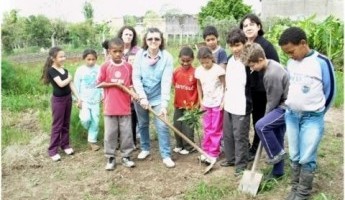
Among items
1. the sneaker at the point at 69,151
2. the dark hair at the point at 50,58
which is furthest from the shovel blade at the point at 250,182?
the dark hair at the point at 50,58

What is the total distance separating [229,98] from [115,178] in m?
1.42

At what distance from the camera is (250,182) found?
374 centimetres

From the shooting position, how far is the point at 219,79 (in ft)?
13.8

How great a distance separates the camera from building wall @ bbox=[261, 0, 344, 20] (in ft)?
70.2

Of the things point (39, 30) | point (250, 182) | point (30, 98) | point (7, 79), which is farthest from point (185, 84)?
point (39, 30)

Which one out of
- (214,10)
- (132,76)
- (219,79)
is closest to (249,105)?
(219,79)

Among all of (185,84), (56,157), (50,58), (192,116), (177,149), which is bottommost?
(56,157)

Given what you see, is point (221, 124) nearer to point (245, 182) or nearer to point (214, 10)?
point (245, 182)

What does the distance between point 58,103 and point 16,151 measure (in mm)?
984

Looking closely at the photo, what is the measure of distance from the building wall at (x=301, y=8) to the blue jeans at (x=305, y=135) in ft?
61.3

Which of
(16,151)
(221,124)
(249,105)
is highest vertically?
(249,105)

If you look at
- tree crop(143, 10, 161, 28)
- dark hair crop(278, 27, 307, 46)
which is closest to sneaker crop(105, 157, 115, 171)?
dark hair crop(278, 27, 307, 46)

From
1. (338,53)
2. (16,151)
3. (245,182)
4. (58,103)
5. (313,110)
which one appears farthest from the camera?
(338,53)

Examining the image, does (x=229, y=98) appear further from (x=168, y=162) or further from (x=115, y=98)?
(x=115, y=98)
